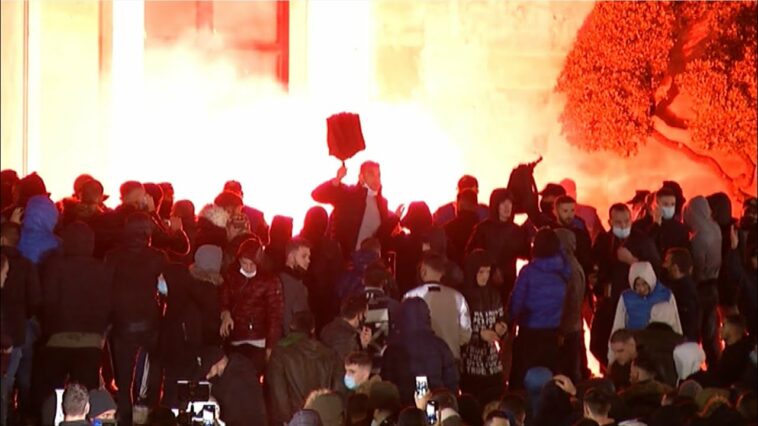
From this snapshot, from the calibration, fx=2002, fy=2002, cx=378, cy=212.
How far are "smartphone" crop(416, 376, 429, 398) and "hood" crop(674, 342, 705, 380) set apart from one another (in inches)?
93.3

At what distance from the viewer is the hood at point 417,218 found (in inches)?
717

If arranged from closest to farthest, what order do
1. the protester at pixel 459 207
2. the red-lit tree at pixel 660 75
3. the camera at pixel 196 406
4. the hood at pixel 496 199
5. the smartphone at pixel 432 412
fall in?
the smartphone at pixel 432 412 → the camera at pixel 196 406 → the hood at pixel 496 199 → the protester at pixel 459 207 → the red-lit tree at pixel 660 75

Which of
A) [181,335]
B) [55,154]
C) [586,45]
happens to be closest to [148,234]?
[181,335]

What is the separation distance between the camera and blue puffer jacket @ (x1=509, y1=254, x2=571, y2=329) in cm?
1759

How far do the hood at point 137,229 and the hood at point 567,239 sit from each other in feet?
12.7

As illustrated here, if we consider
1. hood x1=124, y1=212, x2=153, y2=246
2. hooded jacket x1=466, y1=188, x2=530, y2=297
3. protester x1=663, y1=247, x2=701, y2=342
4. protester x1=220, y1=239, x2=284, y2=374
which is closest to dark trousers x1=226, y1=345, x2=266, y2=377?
protester x1=220, y1=239, x2=284, y2=374

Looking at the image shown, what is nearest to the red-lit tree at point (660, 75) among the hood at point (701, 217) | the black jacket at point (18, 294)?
the hood at point (701, 217)

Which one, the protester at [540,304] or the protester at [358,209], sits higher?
the protester at [358,209]

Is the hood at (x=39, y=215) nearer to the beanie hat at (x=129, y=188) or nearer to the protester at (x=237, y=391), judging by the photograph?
the beanie hat at (x=129, y=188)

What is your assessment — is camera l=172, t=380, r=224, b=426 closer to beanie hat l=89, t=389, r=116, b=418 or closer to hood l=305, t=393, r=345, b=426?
beanie hat l=89, t=389, r=116, b=418

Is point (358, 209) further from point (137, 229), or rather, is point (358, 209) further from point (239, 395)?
point (239, 395)

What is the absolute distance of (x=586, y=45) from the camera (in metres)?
23.2

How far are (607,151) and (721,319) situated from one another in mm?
4381

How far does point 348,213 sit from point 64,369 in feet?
11.5
